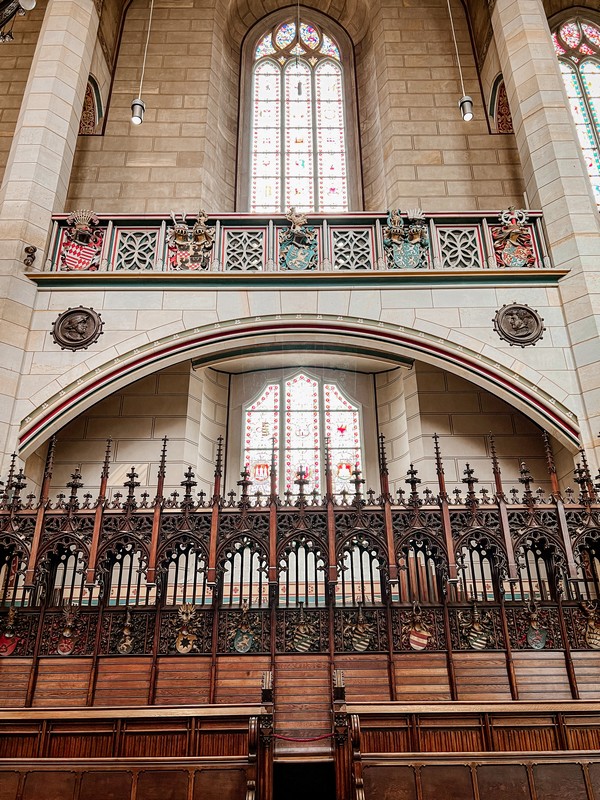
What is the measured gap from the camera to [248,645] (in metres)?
7.51

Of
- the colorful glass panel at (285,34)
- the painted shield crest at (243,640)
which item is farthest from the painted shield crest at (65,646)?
the colorful glass panel at (285,34)

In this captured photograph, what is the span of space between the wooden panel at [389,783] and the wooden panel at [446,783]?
89 millimetres

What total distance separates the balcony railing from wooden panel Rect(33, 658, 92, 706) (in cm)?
509

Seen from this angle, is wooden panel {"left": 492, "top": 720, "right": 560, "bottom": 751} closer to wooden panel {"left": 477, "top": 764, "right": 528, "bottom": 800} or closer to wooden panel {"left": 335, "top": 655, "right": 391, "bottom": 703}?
wooden panel {"left": 477, "top": 764, "right": 528, "bottom": 800}

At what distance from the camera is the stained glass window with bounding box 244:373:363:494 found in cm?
1091

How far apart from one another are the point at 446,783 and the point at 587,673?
3.34 meters

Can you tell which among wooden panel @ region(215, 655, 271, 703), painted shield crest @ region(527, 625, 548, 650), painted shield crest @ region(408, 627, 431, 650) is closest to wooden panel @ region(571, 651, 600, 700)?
painted shield crest @ region(527, 625, 548, 650)

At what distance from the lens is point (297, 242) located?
10.1 meters

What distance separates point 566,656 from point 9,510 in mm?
6101

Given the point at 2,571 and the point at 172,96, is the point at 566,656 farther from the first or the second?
the point at 172,96

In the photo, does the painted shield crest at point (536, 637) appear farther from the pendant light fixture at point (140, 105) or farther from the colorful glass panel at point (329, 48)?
the colorful glass panel at point (329, 48)

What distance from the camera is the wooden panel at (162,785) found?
15.5ft

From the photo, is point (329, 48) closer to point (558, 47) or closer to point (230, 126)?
point (230, 126)

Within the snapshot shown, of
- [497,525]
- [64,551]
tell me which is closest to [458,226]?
[497,525]
